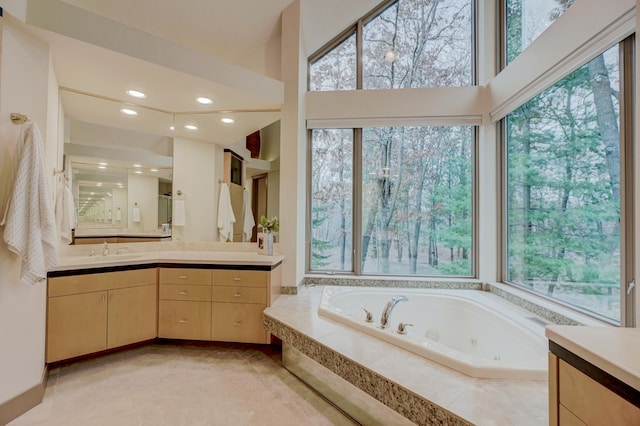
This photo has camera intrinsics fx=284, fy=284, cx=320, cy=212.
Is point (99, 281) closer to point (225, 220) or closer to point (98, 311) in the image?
point (98, 311)

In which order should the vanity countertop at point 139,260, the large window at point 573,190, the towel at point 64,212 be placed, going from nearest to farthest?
the large window at point 573,190 < the vanity countertop at point 139,260 < the towel at point 64,212

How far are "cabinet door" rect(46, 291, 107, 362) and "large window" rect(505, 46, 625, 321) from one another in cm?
342

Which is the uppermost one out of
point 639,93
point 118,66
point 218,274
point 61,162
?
point 118,66

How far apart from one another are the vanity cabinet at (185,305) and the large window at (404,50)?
7.75 feet

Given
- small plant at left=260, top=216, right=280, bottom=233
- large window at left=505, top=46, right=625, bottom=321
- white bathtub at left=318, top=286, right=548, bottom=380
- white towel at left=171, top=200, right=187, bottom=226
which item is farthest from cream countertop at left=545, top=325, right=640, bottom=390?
white towel at left=171, top=200, right=187, bottom=226

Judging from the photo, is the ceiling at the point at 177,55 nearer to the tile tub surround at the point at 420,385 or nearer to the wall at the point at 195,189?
the wall at the point at 195,189

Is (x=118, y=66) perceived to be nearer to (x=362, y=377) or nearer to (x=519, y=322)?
(x=362, y=377)

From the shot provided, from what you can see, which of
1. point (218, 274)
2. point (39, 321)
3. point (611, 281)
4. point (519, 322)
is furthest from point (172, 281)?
point (611, 281)

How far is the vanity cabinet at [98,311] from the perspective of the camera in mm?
1990

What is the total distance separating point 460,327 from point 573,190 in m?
1.34

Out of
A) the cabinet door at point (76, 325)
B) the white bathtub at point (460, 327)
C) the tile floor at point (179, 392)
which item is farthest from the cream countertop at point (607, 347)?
the cabinet door at point (76, 325)

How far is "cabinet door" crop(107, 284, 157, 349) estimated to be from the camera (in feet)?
7.23

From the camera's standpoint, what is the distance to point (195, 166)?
9.90 feet

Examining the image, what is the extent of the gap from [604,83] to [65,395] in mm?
3940
